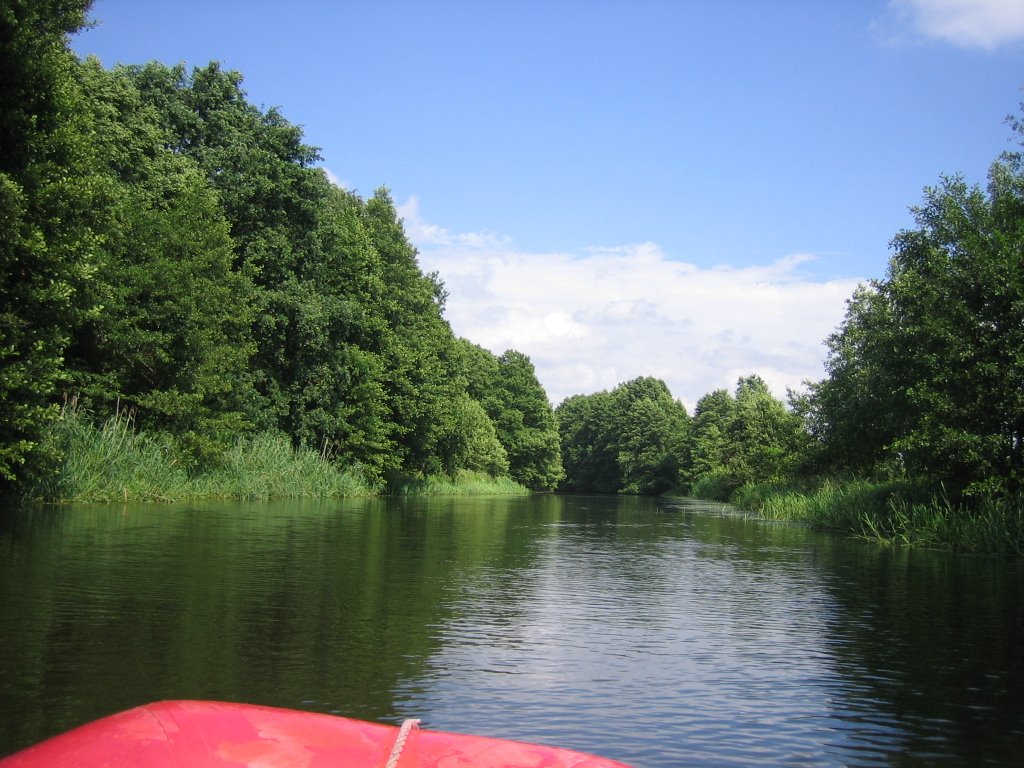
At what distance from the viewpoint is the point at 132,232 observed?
90.2 ft

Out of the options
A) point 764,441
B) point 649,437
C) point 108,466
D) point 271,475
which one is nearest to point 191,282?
point 108,466


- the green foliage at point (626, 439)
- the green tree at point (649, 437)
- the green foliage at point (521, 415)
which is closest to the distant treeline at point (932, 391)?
the green foliage at point (521, 415)

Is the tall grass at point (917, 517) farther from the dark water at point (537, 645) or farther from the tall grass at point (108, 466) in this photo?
the tall grass at point (108, 466)

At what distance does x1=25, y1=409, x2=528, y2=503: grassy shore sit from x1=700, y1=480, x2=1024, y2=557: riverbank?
19685 mm

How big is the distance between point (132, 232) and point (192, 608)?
71.6 ft

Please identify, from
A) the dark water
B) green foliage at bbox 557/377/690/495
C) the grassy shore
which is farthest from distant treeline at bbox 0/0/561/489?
green foliage at bbox 557/377/690/495

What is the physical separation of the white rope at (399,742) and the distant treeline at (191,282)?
1471 centimetres

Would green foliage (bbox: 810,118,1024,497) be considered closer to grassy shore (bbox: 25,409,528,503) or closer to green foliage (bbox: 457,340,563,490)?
grassy shore (bbox: 25,409,528,503)

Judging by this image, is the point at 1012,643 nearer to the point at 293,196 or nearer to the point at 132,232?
the point at 132,232

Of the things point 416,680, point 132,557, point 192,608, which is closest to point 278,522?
point 132,557

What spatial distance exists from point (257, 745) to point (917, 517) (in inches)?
886

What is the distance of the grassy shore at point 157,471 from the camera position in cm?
2164

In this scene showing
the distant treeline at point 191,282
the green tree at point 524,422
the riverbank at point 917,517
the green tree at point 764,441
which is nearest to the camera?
the distant treeline at point 191,282

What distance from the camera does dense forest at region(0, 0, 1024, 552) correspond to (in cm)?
1684
